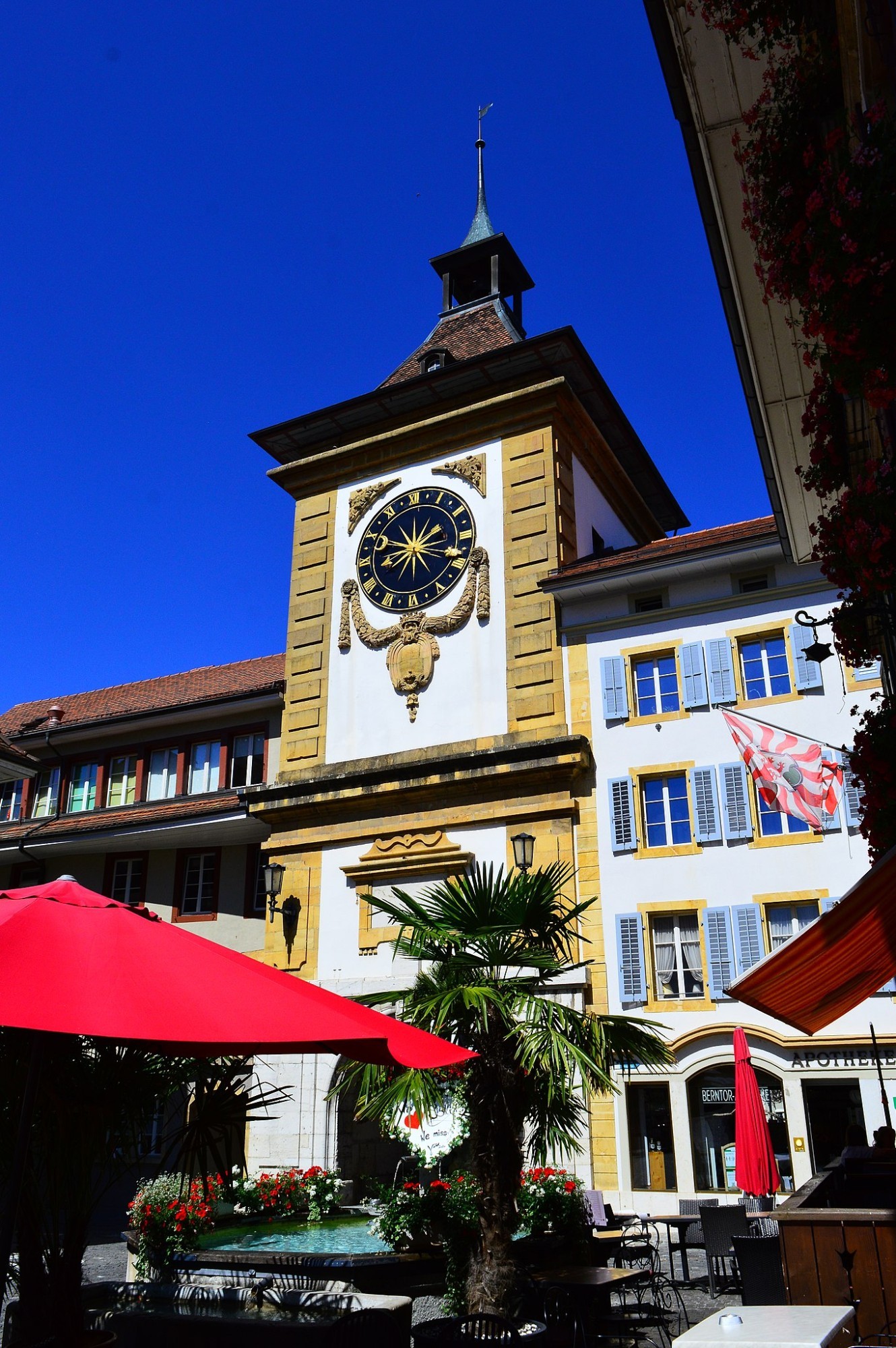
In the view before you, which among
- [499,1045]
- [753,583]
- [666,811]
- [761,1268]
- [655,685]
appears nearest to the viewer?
[499,1045]

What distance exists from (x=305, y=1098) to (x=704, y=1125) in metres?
7.85

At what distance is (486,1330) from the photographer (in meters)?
7.63

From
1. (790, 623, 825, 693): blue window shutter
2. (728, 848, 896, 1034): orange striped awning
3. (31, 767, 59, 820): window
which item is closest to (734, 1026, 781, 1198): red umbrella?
(728, 848, 896, 1034): orange striped awning

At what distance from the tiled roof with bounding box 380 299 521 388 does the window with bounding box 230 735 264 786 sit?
9.81 m

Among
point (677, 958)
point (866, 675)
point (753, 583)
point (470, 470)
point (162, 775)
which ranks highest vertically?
point (470, 470)

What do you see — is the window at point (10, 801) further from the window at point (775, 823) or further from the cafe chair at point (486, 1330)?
the cafe chair at point (486, 1330)

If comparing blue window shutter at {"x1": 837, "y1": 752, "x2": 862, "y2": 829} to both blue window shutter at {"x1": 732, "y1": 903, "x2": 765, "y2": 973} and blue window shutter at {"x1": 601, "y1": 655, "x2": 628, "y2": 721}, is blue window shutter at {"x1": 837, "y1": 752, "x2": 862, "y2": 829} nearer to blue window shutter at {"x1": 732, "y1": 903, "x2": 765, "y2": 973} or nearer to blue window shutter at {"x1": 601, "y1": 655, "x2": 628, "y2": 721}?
blue window shutter at {"x1": 732, "y1": 903, "x2": 765, "y2": 973}

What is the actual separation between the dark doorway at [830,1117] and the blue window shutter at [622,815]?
5177 millimetres

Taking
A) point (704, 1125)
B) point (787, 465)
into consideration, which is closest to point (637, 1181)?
point (704, 1125)

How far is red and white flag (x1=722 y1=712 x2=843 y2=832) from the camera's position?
16.6 metres

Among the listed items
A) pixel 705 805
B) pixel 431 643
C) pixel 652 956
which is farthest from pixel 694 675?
pixel 431 643

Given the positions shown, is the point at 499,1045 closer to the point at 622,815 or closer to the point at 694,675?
the point at 622,815

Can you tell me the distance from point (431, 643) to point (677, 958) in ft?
28.8

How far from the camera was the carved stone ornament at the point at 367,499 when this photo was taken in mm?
27062
